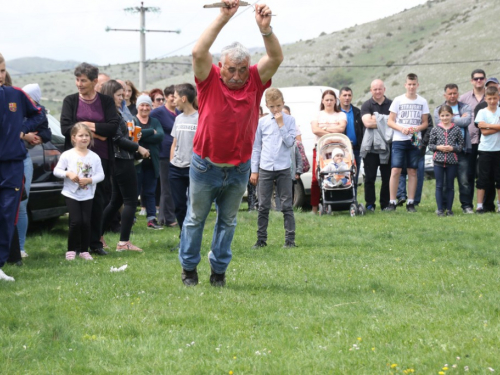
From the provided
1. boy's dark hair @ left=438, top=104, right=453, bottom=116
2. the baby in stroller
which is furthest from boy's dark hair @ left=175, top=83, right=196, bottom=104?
boy's dark hair @ left=438, top=104, right=453, bottom=116

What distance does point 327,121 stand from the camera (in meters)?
13.7

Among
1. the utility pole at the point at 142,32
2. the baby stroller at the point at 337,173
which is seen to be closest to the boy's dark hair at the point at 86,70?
the baby stroller at the point at 337,173

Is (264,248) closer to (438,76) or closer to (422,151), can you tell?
(422,151)

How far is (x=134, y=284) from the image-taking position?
707cm

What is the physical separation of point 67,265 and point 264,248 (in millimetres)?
2556

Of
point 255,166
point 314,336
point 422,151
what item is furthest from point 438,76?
point 314,336

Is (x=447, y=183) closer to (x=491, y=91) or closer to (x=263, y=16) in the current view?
(x=491, y=91)

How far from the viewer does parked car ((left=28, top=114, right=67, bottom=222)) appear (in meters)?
10.0

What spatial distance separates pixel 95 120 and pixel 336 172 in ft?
17.6

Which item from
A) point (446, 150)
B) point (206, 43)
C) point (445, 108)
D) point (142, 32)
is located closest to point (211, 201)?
point (206, 43)

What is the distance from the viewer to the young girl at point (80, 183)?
351 inches

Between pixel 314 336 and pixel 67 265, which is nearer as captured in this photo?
pixel 314 336

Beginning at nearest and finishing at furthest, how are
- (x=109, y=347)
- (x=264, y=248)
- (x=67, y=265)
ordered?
(x=109, y=347) < (x=67, y=265) < (x=264, y=248)

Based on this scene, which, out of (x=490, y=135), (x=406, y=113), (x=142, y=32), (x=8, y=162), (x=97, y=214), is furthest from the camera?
(x=142, y=32)
